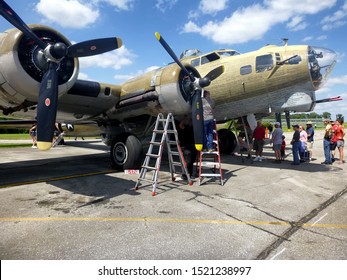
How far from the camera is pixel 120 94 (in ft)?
32.1

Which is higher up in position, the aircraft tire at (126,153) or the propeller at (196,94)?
the propeller at (196,94)

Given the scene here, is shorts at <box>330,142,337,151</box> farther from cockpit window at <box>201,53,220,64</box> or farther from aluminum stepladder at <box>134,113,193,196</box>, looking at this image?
aluminum stepladder at <box>134,113,193,196</box>

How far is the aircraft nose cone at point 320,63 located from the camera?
8.50 m

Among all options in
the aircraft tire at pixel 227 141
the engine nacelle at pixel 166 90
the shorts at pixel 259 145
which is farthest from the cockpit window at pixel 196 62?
the aircraft tire at pixel 227 141

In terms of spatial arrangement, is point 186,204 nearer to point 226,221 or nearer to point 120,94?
point 226,221

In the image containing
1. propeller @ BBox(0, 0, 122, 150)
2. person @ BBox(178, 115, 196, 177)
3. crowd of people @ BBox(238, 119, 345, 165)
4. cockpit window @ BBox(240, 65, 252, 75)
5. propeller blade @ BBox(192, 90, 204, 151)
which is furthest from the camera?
crowd of people @ BBox(238, 119, 345, 165)

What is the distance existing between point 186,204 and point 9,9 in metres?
5.53

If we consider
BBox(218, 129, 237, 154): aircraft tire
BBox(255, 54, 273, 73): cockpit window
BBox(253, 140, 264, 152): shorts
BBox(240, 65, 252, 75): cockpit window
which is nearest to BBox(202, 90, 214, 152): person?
BBox(240, 65, 252, 75): cockpit window

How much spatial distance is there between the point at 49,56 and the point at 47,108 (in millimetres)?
1264

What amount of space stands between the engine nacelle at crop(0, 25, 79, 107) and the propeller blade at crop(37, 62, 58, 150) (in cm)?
39

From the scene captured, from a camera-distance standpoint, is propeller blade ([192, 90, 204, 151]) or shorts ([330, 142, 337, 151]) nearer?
propeller blade ([192, 90, 204, 151])

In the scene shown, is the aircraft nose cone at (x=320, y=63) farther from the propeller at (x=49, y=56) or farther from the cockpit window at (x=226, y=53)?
the propeller at (x=49, y=56)

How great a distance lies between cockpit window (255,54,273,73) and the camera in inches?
348

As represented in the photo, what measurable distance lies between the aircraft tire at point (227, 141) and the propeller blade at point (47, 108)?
10647 millimetres
